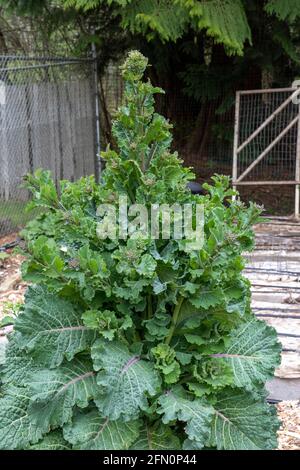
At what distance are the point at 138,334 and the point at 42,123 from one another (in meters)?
5.93

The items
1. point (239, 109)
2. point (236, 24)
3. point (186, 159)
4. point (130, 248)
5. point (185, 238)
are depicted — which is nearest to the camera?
point (130, 248)

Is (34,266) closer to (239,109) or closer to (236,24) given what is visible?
(236,24)

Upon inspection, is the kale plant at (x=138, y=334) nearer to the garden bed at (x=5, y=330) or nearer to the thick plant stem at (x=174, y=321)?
the thick plant stem at (x=174, y=321)

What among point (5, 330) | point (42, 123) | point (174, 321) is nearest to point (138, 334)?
point (174, 321)

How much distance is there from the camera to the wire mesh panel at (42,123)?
7152 mm

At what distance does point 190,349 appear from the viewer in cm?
232

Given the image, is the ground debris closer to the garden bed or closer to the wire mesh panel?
the garden bed

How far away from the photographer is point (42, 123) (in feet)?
25.6

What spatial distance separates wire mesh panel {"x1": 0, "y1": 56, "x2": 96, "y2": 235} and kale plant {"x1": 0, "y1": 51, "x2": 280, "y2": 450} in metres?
4.16

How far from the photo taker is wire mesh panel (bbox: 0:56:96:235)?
7152 millimetres

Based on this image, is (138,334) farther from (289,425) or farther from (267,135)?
(267,135)

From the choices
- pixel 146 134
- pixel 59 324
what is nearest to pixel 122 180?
pixel 146 134

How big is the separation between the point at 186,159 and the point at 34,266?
851cm

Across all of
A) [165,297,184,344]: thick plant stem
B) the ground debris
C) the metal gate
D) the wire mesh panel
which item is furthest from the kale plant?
the metal gate
